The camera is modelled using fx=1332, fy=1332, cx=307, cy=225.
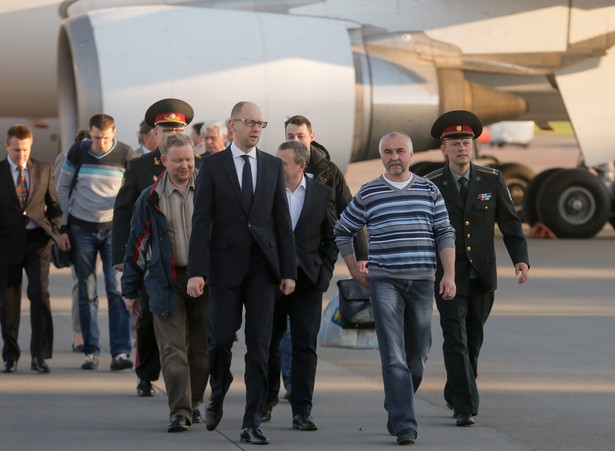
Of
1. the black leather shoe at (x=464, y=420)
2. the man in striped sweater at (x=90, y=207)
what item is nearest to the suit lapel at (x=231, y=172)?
the black leather shoe at (x=464, y=420)

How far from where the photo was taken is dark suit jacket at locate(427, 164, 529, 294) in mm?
7105

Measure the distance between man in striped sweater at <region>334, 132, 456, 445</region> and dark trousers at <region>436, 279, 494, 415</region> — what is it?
0.36 m

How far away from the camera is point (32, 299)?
8.89m

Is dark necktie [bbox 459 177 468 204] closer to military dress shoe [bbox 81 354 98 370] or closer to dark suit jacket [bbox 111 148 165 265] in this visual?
dark suit jacket [bbox 111 148 165 265]

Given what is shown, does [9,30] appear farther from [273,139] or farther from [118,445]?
Answer: [118,445]

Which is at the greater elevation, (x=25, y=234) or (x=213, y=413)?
(x=25, y=234)

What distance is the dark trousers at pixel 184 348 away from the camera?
22.2 feet

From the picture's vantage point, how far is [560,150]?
182ft

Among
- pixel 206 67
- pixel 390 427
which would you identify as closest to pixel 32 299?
pixel 390 427

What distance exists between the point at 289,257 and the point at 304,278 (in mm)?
356

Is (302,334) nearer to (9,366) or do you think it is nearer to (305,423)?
(305,423)

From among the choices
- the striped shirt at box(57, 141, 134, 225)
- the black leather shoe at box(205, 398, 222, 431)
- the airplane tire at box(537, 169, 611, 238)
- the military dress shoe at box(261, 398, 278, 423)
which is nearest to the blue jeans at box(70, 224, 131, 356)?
the striped shirt at box(57, 141, 134, 225)

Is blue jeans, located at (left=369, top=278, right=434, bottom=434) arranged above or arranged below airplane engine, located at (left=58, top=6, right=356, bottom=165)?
below

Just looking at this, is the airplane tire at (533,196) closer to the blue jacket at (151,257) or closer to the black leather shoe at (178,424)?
the blue jacket at (151,257)
